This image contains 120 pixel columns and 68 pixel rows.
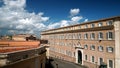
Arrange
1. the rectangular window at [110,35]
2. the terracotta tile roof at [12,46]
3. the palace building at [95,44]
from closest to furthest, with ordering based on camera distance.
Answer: the terracotta tile roof at [12,46], the palace building at [95,44], the rectangular window at [110,35]

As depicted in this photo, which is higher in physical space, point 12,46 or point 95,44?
point 12,46

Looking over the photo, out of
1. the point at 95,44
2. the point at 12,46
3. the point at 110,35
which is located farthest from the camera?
the point at 95,44

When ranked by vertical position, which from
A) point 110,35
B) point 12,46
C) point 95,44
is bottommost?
point 95,44

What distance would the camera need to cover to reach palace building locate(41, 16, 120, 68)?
31.6m

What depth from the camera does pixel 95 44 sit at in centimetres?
3753

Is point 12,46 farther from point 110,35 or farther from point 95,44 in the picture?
point 95,44

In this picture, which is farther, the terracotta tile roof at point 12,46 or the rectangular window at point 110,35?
the rectangular window at point 110,35

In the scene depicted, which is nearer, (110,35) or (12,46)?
(12,46)

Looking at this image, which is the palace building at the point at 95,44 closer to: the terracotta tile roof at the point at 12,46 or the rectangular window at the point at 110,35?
the rectangular window at the point at 110,35

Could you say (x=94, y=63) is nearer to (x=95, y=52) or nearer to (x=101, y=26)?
(x=95, y=52)

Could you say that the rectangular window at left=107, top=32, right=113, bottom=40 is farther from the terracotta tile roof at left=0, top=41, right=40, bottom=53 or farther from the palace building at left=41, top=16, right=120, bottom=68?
the terracotta tile roof at left=0, top=41, right=40, bottom=53

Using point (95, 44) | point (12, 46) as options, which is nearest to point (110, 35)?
point (95, 44)

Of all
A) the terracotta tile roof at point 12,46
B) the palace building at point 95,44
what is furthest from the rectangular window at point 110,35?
the terracotta tile roof at point 12,46

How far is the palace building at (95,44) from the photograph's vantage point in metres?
31.6
